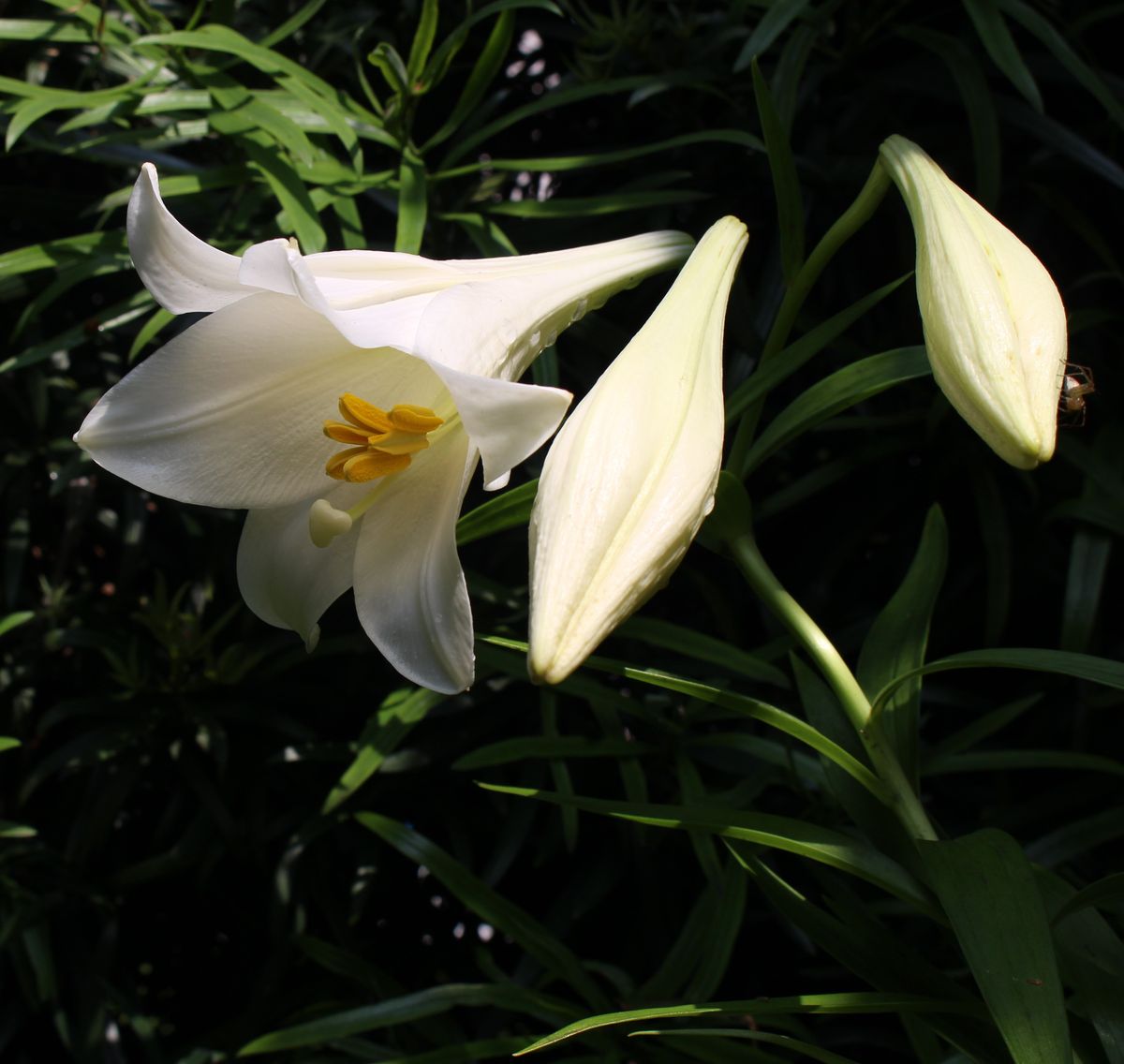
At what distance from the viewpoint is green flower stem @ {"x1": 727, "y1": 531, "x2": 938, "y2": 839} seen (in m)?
0.48

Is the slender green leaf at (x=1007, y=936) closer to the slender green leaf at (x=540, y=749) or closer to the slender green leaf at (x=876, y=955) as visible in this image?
the slender green leaf at (x=876, y=955)

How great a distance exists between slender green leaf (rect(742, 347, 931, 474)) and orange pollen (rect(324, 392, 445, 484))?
16 cm

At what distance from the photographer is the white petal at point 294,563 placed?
521mm

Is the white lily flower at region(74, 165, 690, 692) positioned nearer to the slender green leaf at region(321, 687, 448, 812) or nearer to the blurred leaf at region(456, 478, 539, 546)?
the blurred leaf at region(456, 478, 539, 546)

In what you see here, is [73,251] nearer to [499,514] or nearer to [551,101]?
[551,101]

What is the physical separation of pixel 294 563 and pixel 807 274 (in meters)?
0.27

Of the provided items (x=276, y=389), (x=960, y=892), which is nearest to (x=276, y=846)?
(x=276, y=389)

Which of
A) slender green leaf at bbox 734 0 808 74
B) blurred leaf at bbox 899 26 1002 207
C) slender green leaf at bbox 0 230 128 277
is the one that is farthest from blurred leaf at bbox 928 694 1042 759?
slender green leaf at bbox 0 230 128 277

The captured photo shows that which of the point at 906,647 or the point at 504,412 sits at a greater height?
the point at 504,412

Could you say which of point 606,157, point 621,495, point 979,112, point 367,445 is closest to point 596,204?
point 606,157

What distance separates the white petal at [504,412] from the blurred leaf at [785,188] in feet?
0.64

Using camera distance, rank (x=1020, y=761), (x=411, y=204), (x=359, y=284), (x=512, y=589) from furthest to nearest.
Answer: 1. (x=512, y=589)
2. (x=411, y=204)
3. (x=1020, y=761)
4. (x=359, y=284)

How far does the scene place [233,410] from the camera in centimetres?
51

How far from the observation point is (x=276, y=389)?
522 mm
